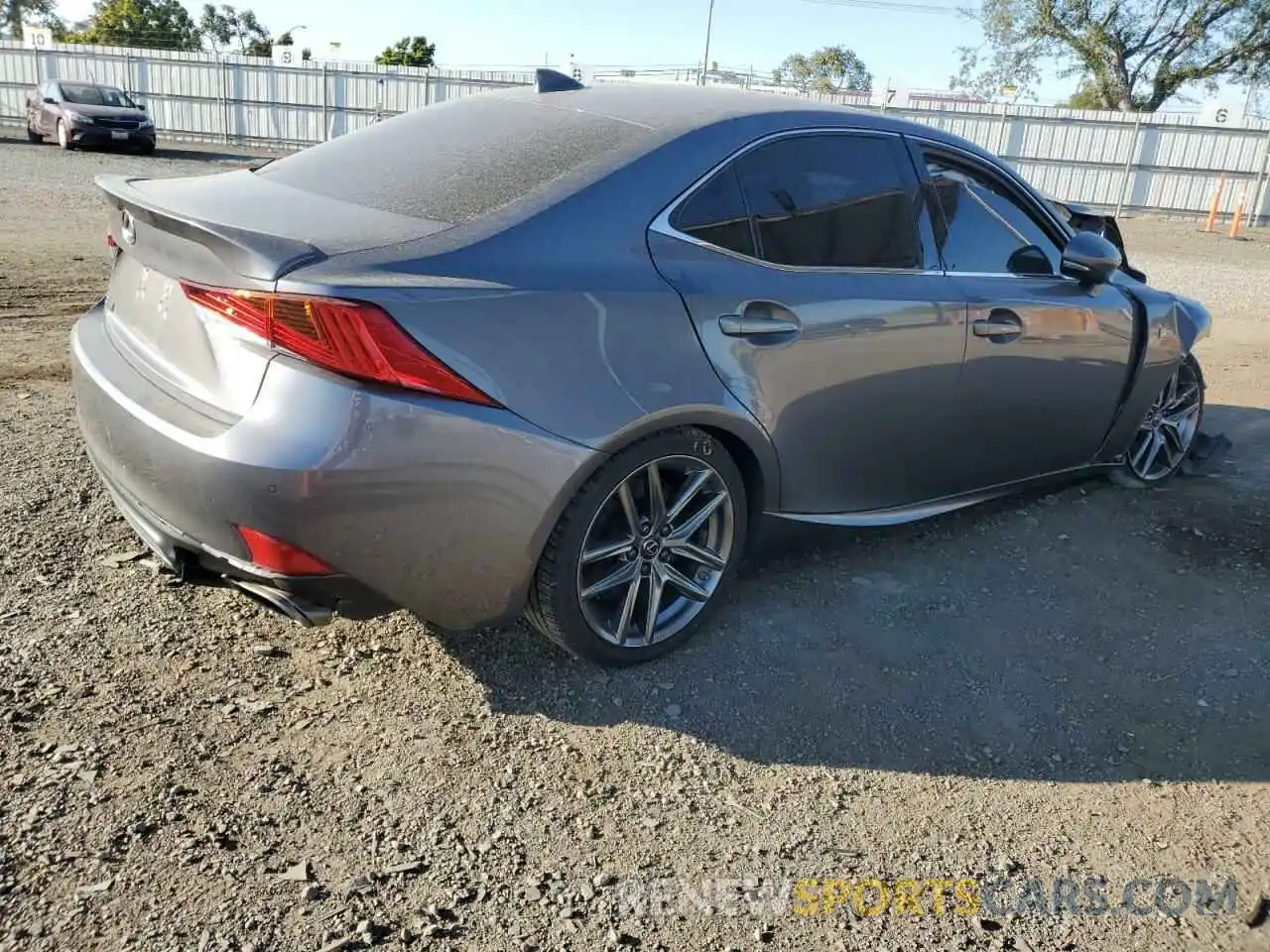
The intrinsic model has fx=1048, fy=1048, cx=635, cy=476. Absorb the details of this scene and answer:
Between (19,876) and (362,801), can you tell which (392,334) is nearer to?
(362,801)

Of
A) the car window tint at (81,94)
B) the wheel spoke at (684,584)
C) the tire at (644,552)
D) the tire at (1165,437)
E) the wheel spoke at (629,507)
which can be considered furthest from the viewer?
the car window tint at (81,94)

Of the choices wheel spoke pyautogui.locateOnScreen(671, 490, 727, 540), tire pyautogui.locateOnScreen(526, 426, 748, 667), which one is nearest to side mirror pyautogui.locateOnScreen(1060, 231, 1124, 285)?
tire pyautogui.locateOnScreen(526, 426, 748, 667)

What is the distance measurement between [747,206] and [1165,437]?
2.96 m

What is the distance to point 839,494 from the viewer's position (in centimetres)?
355

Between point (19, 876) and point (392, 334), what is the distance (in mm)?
1389

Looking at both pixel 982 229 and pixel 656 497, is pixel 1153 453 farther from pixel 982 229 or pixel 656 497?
pixel 656 497

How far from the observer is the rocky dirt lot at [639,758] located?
2240mm

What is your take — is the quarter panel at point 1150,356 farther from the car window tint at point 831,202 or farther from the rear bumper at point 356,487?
the rear bumper at point 356,487

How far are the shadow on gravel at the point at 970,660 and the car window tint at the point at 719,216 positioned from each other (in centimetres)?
93

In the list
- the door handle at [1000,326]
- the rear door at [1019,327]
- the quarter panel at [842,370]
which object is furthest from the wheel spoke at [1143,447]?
the quarter panel at [842,370]

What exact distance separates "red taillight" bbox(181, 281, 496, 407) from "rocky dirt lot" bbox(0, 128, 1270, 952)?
100 centimetres

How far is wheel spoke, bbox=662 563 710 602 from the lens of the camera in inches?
125

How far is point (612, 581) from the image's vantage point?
119 inches

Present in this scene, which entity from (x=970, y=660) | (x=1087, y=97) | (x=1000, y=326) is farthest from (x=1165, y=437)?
(x=1087, y=97)
